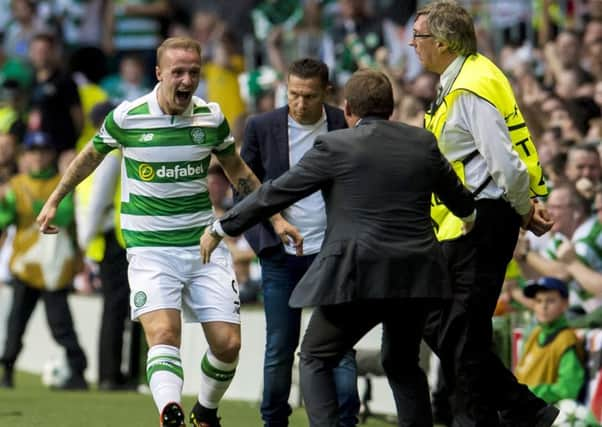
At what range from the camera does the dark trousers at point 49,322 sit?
49.9ft

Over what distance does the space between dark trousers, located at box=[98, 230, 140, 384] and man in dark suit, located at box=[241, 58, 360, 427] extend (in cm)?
488

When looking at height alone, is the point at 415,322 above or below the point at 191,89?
below

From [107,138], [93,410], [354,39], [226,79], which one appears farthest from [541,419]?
[226,79]

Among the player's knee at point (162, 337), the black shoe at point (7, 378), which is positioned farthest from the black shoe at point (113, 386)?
the player's knee at point (162, 337)

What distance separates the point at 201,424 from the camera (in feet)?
32.7

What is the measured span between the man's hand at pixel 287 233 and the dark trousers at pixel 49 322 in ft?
20.6

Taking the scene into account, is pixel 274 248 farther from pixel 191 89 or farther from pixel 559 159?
pixel 559 159

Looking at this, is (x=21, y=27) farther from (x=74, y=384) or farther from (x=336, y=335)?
(x=336, y=335)

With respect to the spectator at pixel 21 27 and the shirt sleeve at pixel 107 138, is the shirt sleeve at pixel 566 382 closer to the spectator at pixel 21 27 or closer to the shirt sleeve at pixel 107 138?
the shirt sleeve at pixel 107 138

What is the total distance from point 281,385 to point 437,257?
179 cm

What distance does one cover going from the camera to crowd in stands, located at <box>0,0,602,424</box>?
13.0 m

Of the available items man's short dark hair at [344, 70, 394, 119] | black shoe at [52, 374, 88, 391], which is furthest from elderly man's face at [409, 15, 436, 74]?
black shoe at [52, 374, 88, 391]

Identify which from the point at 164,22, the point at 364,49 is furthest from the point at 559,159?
the point at 164,22

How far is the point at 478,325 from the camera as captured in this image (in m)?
9.16
